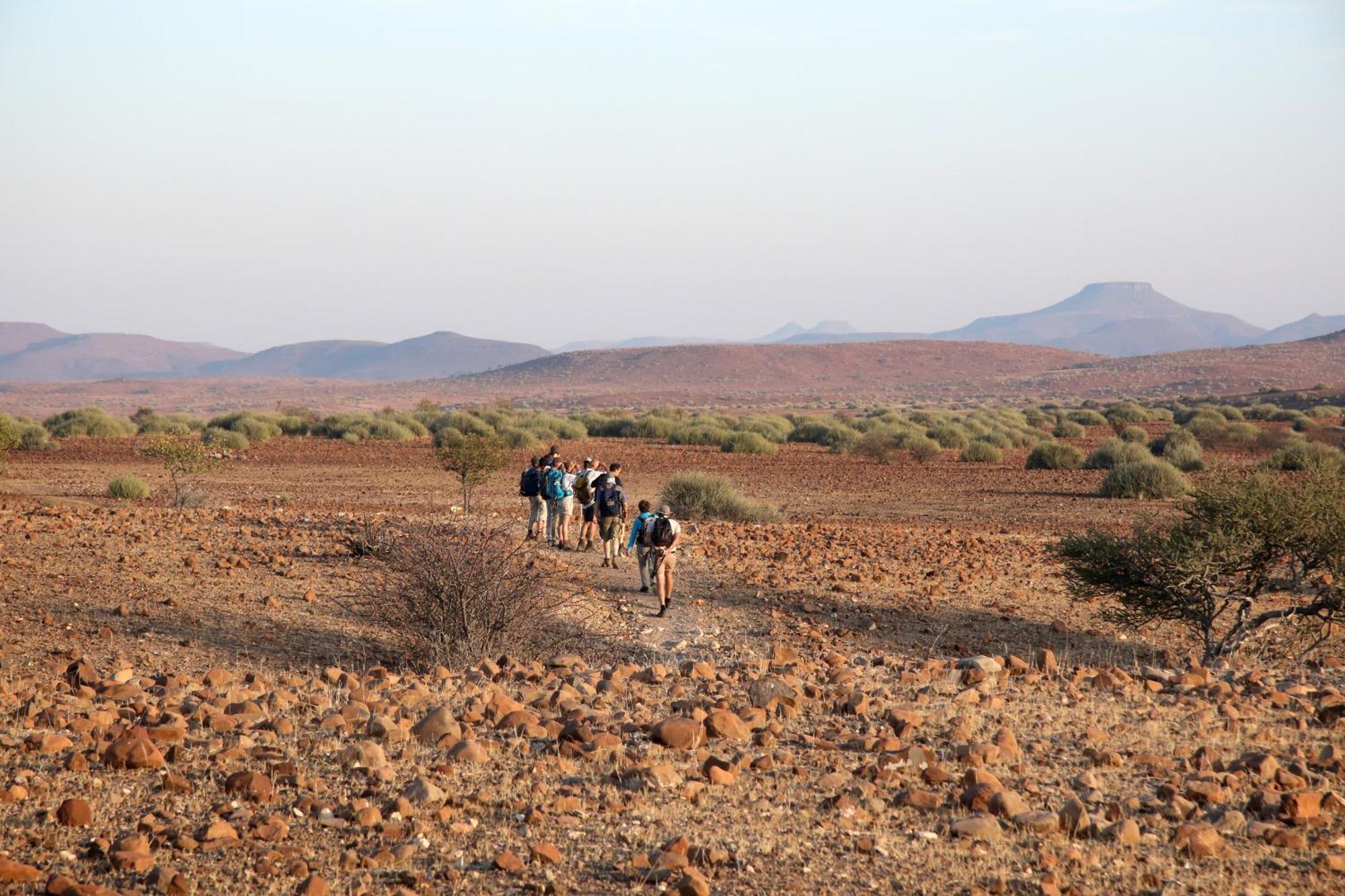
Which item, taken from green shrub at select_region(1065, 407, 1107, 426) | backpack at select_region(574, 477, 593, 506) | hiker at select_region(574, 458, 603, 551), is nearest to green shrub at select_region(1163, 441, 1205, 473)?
green shrub at select_region(1065, 407, 1107, 426)

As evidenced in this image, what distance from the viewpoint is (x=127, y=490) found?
26281 millimetres

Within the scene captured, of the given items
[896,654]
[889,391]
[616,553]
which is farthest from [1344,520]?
[889,391]

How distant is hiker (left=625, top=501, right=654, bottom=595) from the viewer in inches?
556

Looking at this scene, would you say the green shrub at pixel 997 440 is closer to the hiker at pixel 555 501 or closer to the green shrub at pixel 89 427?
the hiker at pixel 555 501

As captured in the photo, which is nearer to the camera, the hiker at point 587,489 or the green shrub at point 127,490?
the hiker at point 587,489

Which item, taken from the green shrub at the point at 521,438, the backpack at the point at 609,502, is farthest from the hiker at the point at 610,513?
the green shrub at the point at 521,438

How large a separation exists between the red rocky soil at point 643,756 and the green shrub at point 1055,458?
23.8 meters

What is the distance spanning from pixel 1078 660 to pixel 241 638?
8.76m

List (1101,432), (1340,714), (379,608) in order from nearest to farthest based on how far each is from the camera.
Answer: (1340,714)
(379,608)
(1101,432)

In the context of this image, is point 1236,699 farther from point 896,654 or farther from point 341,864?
point 341,864

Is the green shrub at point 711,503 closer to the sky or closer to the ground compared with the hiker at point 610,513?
closer to the ground

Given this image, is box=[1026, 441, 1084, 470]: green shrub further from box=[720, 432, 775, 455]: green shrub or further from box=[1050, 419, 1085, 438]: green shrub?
box=[1050, 419, 1085, 438]: green shrub

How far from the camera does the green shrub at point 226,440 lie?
40.8m

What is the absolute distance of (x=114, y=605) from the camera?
13023 mm
